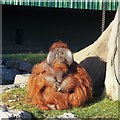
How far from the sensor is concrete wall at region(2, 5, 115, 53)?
55.0 ft

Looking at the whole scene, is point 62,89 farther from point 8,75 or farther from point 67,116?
point 8,75

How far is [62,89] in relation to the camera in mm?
6414

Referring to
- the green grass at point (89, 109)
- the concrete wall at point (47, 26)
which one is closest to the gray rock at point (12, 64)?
the concrete wall at point (47, 26)

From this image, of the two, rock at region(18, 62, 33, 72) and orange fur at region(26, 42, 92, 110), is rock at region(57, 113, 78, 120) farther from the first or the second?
rock at region(18, 62, 33, 72)

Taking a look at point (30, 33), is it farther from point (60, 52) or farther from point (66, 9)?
point (60, 52)

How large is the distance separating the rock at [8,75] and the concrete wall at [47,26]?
5146mm

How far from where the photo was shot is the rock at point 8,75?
35.8 feet

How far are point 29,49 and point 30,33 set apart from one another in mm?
584

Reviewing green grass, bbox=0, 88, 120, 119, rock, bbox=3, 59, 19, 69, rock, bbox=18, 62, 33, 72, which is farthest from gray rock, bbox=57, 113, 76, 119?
rock, bbox=3, 59, 19, 69

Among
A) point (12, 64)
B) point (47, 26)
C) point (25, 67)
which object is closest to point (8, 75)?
point (25, 67)

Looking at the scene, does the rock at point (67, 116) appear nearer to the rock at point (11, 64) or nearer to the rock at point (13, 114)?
the rock at point (13, 114)

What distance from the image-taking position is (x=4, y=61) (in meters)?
12.4

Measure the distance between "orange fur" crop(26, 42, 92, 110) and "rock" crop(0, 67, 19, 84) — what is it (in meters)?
4.25

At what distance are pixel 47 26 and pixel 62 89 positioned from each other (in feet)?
34.7
